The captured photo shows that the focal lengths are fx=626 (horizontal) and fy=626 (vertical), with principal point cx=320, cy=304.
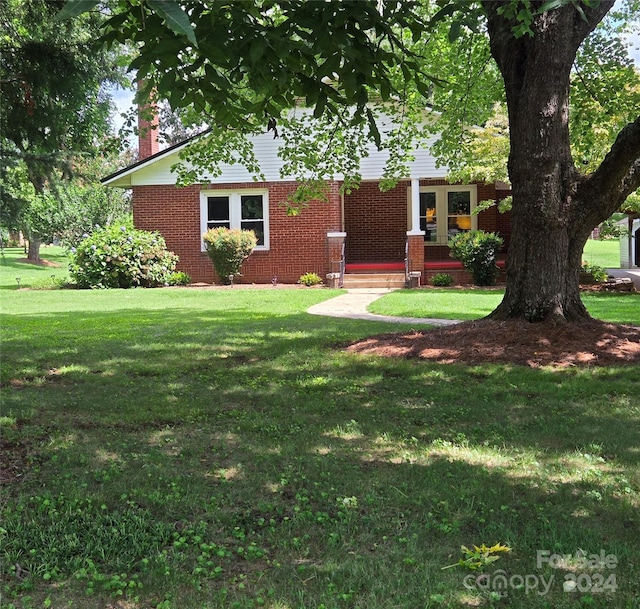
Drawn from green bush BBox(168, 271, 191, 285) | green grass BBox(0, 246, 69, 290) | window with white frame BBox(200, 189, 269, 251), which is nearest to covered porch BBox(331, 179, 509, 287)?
window with white frame BBox(200, 189, 269, 251)

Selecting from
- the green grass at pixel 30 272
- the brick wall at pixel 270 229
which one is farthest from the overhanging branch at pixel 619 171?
the green grass at pixel 30 272

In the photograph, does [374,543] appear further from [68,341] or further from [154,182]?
[154,182]

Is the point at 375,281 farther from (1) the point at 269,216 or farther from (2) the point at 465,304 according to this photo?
(2) the point at 465,304

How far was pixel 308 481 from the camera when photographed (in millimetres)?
3486

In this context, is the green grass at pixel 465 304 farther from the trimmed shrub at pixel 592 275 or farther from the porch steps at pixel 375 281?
the trimmed shrub at pixel 592 275

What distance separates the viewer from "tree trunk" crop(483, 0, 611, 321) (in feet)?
24.1

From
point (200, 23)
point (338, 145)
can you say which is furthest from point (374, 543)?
point (338, 145)

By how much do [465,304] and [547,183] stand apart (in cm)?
573

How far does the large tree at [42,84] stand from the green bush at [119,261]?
39.5ft

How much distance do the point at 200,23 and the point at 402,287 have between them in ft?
50.2

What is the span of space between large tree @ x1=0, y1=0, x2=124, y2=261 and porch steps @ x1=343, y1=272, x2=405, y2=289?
1260 centimetres

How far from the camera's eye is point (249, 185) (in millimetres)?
19469

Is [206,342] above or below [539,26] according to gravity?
→ below

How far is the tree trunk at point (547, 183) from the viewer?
733 cm
